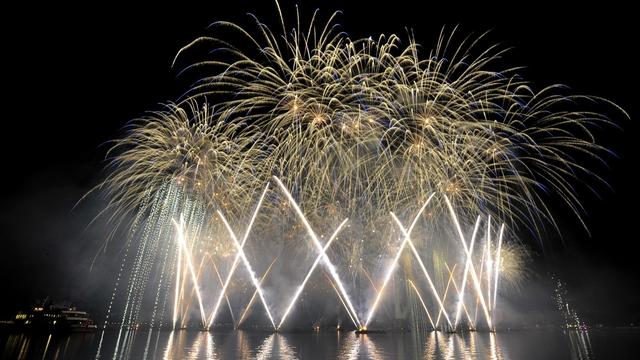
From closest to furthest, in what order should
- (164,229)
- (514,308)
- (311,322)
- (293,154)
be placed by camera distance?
(293,154), (164,229), (311,322), (514,308)

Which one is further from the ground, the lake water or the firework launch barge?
the firework launch barge

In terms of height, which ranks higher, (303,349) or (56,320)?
(56,320)

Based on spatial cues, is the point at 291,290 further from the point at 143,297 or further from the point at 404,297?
the point at 143,297

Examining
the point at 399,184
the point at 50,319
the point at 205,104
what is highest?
the point at 205,104

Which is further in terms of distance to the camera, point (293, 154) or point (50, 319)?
point (50, 319)

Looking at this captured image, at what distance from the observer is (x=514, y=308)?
97125 millimetres

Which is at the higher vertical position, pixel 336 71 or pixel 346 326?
pixel 336 71

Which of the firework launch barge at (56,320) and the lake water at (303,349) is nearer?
the lake water at (303,349)

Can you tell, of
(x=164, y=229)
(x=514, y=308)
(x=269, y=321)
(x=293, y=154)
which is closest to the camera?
(x=293, y=154)

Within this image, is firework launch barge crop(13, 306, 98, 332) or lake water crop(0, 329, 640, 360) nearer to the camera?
lake water crop(0, 329, 640, 360)

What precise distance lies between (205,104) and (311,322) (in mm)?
45197

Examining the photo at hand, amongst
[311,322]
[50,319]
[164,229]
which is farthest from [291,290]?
[50,319]

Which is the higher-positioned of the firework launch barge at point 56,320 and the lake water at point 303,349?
the firework launch barge at point 56,320

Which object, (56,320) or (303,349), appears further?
(56,320)
